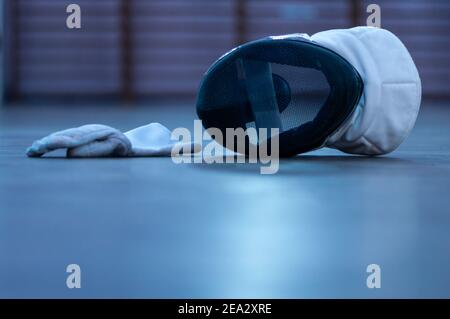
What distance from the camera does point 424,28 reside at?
10.7 m

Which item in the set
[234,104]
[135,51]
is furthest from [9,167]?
[135,51]

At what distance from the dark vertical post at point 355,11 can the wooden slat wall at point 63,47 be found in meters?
3.08

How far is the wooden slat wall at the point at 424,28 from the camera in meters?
10.6

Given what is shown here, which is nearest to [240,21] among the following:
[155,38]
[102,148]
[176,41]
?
[176,41]

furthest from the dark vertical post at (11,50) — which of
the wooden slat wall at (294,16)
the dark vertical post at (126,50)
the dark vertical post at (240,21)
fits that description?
the wooden slat wall at (294,16)

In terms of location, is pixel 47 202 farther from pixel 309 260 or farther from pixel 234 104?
pixel 234 104

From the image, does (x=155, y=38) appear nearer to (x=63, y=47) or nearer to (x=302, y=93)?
(x=63, y=47)

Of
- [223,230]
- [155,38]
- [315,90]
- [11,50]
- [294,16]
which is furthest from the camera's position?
[294,16]

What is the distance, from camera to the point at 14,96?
1056 centimetres

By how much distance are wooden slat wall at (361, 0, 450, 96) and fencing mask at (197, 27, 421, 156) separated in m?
7.86

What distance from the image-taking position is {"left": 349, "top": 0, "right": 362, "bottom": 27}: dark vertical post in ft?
34.9

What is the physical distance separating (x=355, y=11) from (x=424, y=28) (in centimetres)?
94

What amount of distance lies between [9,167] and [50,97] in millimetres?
8009

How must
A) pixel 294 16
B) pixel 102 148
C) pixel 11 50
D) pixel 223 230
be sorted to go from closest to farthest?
1. pixel 223 230
2. pixel 102 148
3. pixel 11 50
4. pixel 294 16
